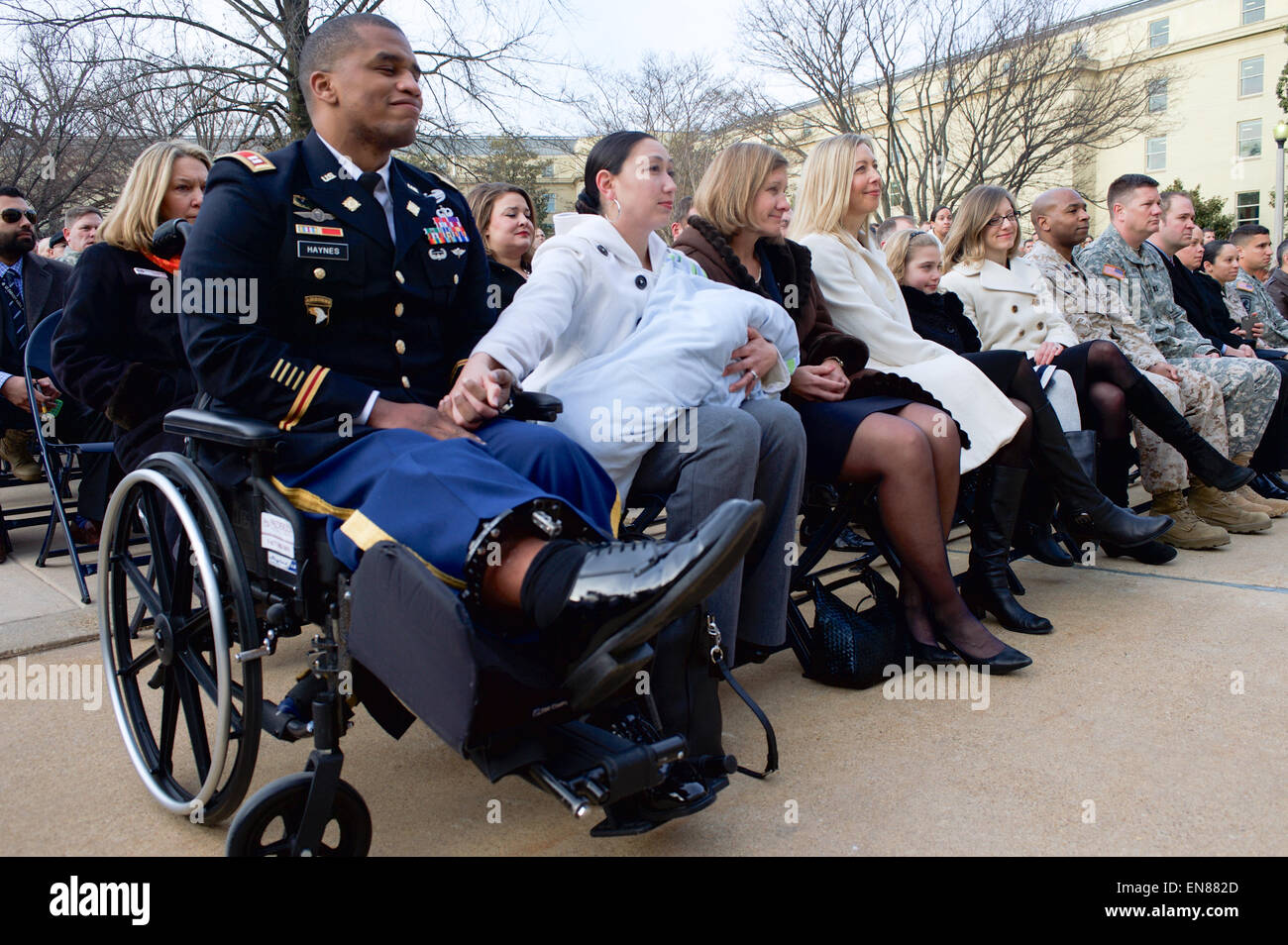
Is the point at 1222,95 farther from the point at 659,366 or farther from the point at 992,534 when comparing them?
the point at 659,366

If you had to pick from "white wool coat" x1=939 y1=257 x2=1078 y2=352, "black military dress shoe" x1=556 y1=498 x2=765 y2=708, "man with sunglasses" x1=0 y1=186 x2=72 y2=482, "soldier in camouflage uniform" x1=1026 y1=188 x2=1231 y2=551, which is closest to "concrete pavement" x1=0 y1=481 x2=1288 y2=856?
"black military dress shoe" x1=556 y1=498 x2=765 y2=708

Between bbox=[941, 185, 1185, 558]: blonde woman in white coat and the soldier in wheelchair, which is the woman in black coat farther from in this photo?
A: bbox=[941, 185, 1185, 558]: blonde woman in white coat

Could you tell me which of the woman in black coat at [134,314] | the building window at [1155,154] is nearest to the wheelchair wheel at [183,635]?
the woman in black coat at [134,314]

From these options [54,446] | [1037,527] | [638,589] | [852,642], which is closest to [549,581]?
[638,589]

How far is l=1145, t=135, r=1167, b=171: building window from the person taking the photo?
131 ft

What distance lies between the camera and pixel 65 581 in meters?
4.50

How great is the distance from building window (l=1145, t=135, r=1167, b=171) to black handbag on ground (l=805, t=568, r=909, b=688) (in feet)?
143

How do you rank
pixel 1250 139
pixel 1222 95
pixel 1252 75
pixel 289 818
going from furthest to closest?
pixel 1222 95 < pixel 1252 75 < pixel 1250 139 < pixel 289 818

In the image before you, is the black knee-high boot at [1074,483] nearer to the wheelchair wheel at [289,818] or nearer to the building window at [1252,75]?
the wheelchair wheel at [289,818]

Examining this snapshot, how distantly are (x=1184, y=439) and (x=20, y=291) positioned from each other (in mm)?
5992

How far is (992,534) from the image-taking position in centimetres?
374
